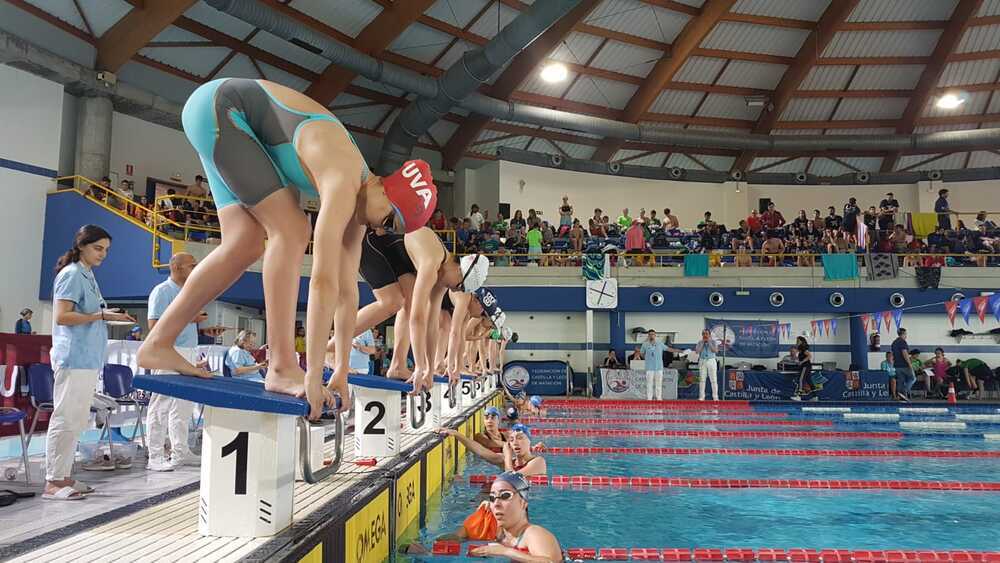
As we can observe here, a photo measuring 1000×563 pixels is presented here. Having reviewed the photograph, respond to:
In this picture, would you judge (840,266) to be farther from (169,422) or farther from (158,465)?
(158,465)

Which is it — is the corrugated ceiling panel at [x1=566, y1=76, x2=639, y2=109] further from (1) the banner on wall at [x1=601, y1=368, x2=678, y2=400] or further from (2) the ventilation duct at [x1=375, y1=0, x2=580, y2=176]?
(1) the banner on wall at [x1=601, y1=368, x2=678, y2=400]

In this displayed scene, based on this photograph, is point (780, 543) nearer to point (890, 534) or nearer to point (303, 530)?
point (890, 534)

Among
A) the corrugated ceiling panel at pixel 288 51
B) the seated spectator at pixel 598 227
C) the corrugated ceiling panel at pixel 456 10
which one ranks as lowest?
the seated spectator at pixel 598 227

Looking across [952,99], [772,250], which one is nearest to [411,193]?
[772,250]

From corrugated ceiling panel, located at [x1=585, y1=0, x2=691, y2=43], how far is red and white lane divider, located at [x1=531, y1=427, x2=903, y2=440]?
12.5 m

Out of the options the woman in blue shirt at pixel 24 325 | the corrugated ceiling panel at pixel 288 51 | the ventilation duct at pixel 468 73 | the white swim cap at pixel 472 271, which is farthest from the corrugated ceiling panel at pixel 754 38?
the woman in blue shirt at pixel 24 325

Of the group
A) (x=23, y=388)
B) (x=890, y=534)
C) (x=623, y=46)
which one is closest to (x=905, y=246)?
(x=623, y=46)

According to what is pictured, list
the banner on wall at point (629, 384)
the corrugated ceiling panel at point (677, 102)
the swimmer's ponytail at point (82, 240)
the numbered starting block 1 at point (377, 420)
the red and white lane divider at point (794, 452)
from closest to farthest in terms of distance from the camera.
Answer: the numbered starting block 1 at point (377, 420)
the swimmer's ponytail at point (82, 240)
the red and white lane divider at point (794, 452)
the banner on wall at point (629, 384)
the corrugated ceiling panel at point (677, 102)

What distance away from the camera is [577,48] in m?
19.9

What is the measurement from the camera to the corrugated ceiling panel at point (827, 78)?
2188 centimetres

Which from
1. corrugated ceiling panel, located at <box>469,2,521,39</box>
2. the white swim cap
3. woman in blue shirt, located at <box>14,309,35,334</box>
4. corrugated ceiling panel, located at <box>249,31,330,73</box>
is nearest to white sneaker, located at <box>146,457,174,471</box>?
the white swim cap

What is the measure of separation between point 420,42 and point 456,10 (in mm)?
1447

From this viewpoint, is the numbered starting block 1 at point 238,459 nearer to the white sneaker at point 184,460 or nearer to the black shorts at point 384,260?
the black shorts at point 384,260

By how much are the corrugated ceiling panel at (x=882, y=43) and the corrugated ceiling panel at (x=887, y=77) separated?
1.99 feet
